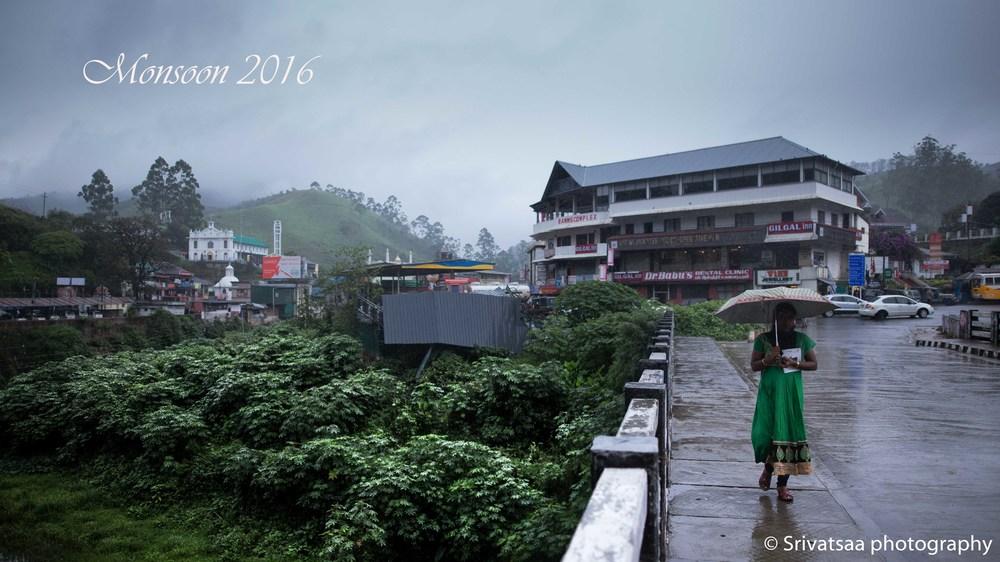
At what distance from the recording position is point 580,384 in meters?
14.3

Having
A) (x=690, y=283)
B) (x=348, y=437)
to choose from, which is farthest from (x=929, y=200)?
(x=348, y=437)

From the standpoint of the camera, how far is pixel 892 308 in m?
31.9

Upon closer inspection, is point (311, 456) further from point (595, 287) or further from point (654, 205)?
point (654, 205)

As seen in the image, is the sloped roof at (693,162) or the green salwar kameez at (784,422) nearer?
the green salwar kameez at (784,422)

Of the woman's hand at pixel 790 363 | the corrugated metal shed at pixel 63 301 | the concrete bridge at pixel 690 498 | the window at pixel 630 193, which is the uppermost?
the window at pixel 630 193

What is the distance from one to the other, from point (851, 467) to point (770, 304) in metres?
2.35

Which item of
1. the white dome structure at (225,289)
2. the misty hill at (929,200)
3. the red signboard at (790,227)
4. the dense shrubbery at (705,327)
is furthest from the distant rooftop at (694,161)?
the misty hill at (929,200)

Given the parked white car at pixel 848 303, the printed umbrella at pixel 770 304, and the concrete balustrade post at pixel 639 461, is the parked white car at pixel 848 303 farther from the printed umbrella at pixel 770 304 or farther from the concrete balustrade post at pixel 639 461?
the concrete balustrade post at pixel 639 461

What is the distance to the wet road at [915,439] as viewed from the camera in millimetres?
5066

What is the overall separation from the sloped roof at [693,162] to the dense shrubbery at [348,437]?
2669cm

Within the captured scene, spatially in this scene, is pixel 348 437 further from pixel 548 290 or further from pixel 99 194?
pixel 99 194

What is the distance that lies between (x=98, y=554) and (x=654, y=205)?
131 feet

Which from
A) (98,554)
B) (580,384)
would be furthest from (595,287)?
(98,554)

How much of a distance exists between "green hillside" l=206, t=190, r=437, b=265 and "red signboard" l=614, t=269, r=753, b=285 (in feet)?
292
